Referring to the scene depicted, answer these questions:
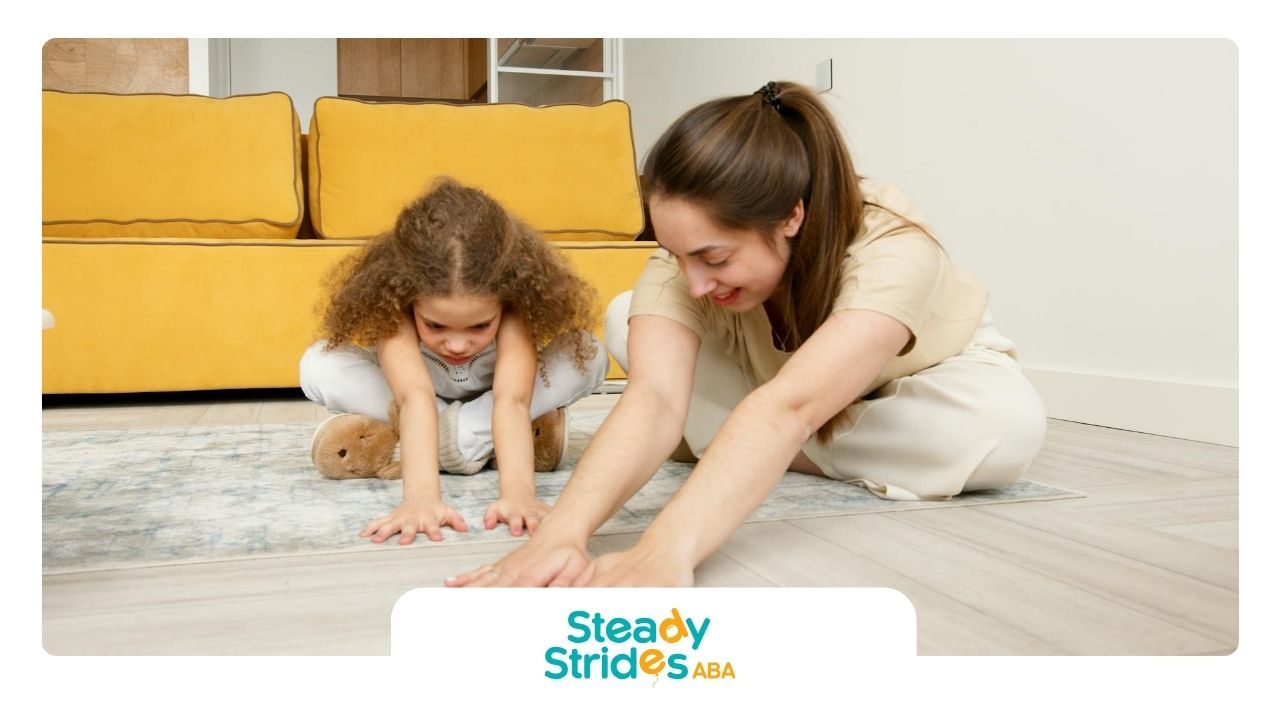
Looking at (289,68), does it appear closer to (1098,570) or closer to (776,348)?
(776,348)

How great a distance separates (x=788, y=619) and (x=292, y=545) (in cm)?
47

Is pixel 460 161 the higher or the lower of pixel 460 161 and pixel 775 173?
the higher

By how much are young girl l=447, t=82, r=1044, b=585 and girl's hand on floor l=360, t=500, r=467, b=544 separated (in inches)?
7.0

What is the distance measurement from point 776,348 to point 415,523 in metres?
0.39

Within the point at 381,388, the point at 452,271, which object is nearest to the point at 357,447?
the point at 381,388

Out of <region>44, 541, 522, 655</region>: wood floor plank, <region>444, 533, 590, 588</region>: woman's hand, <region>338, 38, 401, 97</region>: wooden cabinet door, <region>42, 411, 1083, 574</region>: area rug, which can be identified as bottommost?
<region>42, 411, 1083, 574</region>: area rug

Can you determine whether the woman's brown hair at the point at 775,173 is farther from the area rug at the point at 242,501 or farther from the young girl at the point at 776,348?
the area rug at the point at 242,501

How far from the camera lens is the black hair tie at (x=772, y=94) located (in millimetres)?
741

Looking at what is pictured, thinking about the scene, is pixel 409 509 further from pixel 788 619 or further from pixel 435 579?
pixel 788 619

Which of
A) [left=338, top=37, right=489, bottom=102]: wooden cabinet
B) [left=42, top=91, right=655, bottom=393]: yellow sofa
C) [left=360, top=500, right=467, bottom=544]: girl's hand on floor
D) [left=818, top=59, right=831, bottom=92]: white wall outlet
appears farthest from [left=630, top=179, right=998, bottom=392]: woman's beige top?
[left=338, top=37, right=489, bottom=102]: wooden cabinet

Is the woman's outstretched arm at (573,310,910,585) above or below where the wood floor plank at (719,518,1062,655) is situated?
above

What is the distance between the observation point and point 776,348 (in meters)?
0.96

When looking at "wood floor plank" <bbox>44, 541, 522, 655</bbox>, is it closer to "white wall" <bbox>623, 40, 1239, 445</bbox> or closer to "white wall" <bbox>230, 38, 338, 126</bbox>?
"white wall" <bbox>623, 40, 1239, 445</bbox>

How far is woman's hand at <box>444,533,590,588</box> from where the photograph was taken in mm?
534
